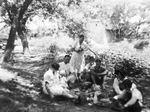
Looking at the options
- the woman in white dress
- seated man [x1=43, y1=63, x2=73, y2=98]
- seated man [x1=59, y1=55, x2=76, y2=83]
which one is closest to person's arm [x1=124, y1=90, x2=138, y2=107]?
seated man [x1=43, y1=63, x2=73, y2=98]

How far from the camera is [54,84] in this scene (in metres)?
7.02

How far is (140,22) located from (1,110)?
18485mm

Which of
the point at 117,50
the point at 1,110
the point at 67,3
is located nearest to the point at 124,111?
the point at 1,110

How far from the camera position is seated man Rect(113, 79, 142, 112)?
5.88 metres

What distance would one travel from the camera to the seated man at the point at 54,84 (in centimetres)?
683

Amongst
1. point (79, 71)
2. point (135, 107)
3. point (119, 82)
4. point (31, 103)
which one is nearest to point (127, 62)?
point (79, 71)

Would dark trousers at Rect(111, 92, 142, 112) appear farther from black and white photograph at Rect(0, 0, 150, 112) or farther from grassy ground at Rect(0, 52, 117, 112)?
grassy ground at Rect(0, 52, 117, 112)

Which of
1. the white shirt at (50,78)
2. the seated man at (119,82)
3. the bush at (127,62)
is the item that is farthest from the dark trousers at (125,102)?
the bush at (127,62)

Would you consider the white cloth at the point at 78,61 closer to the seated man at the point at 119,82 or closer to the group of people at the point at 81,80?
the group of people at the point at 81,80

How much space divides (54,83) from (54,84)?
7 cm

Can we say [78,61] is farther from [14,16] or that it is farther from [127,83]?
[14,16]

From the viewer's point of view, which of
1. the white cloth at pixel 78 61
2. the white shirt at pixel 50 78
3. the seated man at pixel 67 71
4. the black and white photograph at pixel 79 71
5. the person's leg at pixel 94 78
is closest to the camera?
the black and white photograph at pixel 79 71

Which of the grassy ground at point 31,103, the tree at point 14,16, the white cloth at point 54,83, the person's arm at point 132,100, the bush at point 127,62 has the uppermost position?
the tree at point 14,16

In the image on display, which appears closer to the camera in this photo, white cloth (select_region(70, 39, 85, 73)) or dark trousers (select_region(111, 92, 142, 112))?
dark trousers (select_region(111, 92, 142, 112))
